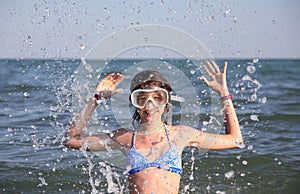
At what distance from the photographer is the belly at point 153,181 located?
14.1ft

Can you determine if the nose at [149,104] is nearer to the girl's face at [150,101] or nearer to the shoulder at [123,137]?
the girl's face at [150,101]

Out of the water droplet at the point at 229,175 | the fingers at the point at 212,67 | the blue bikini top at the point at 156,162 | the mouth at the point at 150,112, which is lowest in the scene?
the water droplet at the point at 229,175

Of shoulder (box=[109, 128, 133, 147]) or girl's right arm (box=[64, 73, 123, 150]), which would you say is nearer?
girl's right arm (box=[64, 73, 123, 150])

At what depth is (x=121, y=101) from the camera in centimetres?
1299

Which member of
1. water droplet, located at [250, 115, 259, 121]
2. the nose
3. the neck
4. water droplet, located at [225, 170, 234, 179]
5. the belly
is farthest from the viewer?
water droplet, located at [250, 115, 259, 121]

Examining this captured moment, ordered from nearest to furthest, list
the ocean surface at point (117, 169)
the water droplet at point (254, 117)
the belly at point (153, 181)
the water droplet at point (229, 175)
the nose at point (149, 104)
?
the nose at point (149, 104), the belly at point (153, 181), the ocean surface at point (117, 169), the water droplet at point (229, 175), the water droplet at point (254, 117)

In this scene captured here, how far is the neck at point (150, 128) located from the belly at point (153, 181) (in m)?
0.36

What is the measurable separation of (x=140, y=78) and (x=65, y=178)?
2.83 metres

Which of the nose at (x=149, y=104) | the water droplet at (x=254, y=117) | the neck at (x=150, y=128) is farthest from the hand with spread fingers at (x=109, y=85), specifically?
the water droplet at (x=254, y=117)

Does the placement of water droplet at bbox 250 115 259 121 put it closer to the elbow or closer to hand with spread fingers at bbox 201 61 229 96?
hand with spread fingers at bbox 201 61 229 96

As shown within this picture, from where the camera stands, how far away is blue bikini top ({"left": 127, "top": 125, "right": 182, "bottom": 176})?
14.2 feet

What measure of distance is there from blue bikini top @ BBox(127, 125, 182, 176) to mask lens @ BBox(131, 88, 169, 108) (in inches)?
18.6

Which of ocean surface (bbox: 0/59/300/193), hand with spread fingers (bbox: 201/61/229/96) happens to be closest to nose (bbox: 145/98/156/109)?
hand with spread fingers (bbox: 201/61/229/96)

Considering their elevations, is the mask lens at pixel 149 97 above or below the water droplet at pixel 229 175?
above
